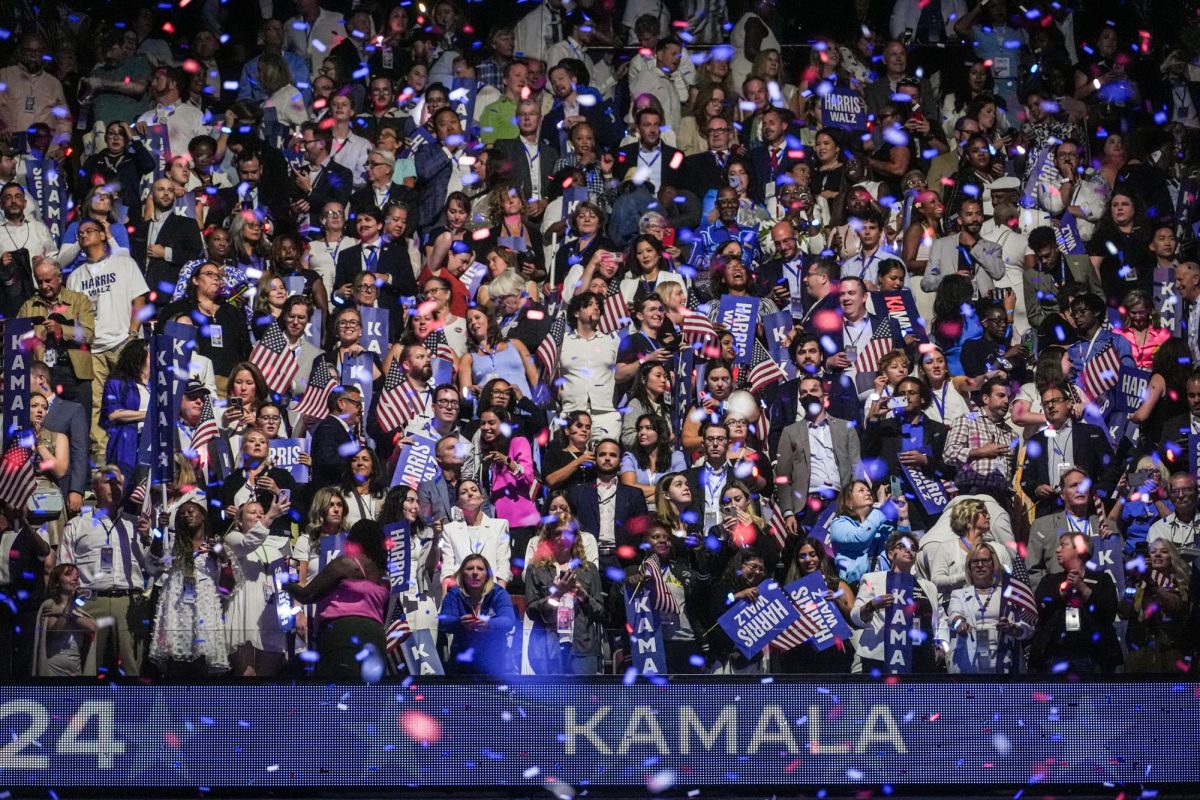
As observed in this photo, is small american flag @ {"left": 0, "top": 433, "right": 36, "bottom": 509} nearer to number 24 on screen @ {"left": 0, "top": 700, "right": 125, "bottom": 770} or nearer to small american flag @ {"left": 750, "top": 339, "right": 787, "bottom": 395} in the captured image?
number 24 on screen @ {"left": 0, "top": 700, "right": 125, "bottom": 770}

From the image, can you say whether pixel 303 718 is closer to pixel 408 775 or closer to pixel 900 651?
pixel 408 775

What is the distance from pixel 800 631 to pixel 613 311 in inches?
147

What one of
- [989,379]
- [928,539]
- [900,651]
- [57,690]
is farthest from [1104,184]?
[57,690]

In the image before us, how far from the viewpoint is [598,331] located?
12805 millimetres

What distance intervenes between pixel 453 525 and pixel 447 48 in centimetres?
560

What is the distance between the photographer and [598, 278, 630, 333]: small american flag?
12.9m

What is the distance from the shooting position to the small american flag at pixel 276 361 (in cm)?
1270

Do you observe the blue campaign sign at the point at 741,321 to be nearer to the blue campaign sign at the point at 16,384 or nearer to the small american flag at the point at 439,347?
the small american flag at the point at 439,347

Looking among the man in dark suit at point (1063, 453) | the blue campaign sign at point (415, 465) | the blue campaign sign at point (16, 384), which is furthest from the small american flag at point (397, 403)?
the man in dark suit at point (1063, 453)

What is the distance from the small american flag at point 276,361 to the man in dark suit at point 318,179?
59.7 inches

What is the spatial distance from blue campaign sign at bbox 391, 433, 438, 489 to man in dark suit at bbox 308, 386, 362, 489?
1.05ft

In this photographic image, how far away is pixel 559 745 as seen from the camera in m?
9.46

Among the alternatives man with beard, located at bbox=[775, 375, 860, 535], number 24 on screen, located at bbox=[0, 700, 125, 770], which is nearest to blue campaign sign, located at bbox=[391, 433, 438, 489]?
man with beard, located at bbox=[775, 375, 860, 535]

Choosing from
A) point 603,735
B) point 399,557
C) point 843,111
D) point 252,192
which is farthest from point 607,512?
point 843,111
